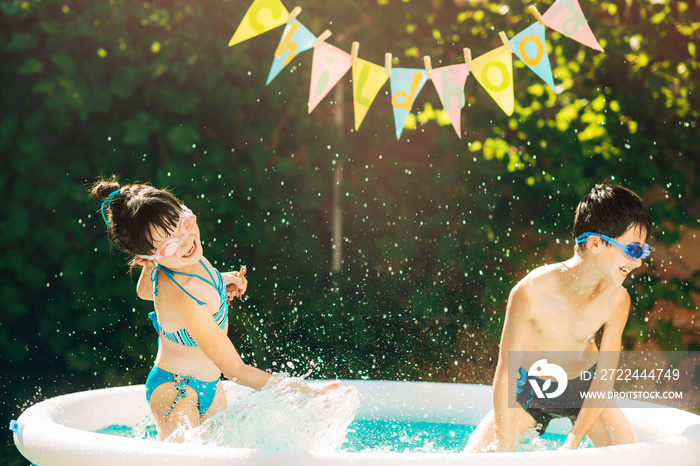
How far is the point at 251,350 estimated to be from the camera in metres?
4.85

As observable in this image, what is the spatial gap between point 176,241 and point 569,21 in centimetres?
193

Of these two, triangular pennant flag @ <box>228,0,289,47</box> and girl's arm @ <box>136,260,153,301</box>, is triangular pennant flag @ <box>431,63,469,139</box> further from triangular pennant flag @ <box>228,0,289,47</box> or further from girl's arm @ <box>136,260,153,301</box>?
girl's arm @ <box>136,260,153,301</box>

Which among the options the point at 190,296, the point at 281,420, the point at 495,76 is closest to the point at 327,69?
the point at 495,76

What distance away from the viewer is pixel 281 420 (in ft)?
7.98

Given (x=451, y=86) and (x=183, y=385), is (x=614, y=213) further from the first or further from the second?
(x=183, y=385)

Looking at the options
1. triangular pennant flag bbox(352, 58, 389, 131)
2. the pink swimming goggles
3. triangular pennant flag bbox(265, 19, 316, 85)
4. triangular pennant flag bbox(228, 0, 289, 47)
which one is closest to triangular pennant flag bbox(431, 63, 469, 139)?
triangular pennant flag bbox(352, 58, 389, 131)

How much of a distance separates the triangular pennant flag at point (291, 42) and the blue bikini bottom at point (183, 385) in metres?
1.36

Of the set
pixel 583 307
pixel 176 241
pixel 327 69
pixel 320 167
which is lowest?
pixel 583 307

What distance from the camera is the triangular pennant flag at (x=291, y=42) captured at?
330 cm

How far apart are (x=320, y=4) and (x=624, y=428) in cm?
322

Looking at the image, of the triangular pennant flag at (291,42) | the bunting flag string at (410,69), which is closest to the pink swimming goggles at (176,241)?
the bunting flag string at (410,69)

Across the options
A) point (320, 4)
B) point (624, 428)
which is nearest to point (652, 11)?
point (320, 4)

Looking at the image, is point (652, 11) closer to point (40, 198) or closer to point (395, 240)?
point (395, 240)

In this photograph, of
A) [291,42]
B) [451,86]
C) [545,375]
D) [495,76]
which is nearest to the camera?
[545,375]
